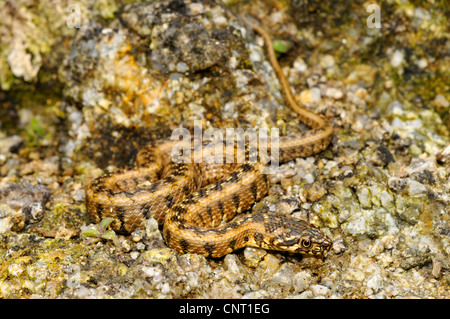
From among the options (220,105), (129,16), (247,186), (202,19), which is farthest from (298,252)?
(129,16)

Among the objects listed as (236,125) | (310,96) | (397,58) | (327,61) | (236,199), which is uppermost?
(397,58)

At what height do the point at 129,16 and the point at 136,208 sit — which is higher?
the point at 129,16

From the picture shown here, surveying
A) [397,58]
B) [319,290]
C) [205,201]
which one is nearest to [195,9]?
[205,201]

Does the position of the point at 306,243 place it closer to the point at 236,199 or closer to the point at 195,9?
the point at 236,199

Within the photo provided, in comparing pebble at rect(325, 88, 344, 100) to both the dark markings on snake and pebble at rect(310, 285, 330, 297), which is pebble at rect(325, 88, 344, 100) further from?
pebble at rect(310, 285, 330, 297)

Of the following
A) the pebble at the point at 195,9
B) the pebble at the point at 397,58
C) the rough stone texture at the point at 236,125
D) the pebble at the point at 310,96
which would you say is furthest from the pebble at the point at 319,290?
the pebble at the point at 195,9

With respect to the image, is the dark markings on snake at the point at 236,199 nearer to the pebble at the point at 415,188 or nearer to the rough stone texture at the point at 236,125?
the rough stone texture at the point at 236,125

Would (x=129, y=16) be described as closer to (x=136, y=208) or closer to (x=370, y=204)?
(x=136, y=208)
